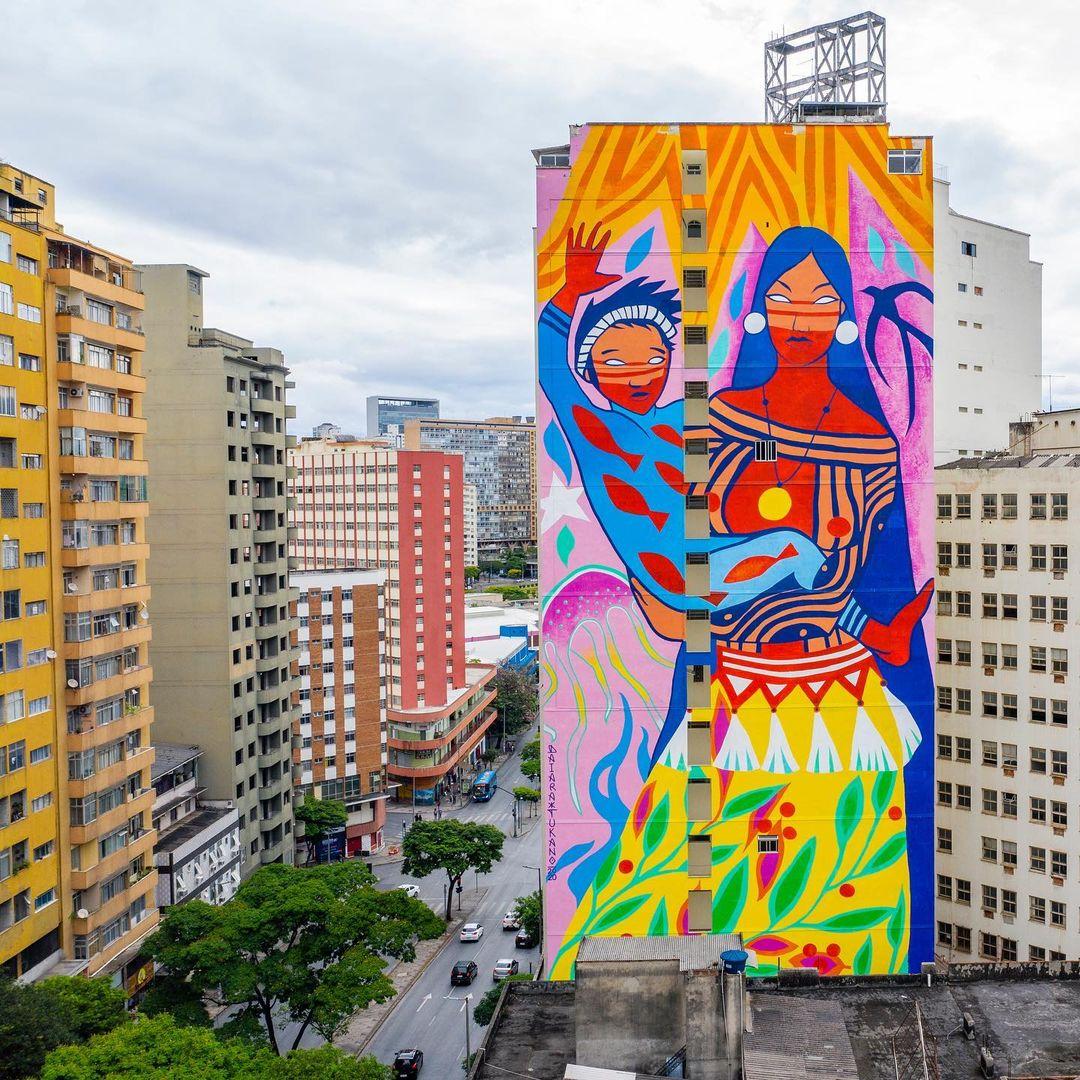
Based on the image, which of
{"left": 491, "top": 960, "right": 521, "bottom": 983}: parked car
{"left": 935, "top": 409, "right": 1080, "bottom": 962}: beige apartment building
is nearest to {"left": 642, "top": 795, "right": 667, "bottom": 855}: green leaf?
{"left": 935, "top": 409, "right": 1080, "bottom": 962}: beige apartment building

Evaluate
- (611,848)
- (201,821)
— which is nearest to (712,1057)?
(611,848)

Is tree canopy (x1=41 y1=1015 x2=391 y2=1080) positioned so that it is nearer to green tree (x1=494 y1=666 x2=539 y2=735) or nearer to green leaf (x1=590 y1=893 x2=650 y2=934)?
green leaf (x1=590 y1=893 x2=650 y2=934)

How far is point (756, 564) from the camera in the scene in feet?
167

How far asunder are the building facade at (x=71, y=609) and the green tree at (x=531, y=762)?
58696 mm

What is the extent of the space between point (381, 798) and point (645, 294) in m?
61.3

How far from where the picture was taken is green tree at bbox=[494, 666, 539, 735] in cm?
13688

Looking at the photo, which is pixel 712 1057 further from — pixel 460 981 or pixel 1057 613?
pixel 460 981

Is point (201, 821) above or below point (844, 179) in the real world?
below

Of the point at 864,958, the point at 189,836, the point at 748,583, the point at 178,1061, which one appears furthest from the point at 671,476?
the point at 189,836

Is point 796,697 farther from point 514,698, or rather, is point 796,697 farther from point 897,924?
point 514,698

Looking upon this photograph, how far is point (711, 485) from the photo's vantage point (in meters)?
51.1

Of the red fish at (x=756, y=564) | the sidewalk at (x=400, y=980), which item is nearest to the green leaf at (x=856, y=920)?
the red fish at (x=756, y=564)

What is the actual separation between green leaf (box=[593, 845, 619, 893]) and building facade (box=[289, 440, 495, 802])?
2455 inches

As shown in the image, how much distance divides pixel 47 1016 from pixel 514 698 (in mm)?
102042
